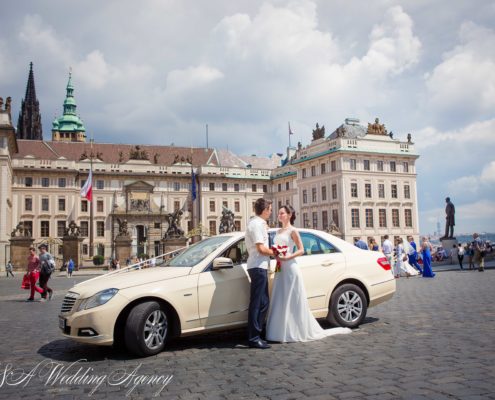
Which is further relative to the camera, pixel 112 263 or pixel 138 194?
pixel 138 194

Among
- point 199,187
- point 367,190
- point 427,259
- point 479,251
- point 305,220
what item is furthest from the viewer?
point 199,187

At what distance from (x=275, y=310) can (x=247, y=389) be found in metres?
2.39

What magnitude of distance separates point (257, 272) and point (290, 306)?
0.74 metres

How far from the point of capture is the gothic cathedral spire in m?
91.3

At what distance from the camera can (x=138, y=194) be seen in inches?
2726

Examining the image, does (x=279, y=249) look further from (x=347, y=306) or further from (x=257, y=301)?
(x=347, y=306)

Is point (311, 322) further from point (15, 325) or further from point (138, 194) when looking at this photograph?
point (138, 194)

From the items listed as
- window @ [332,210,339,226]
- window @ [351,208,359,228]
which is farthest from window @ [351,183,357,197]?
window @ [332,210,339,226]

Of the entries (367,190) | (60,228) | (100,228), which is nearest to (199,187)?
(100,228)

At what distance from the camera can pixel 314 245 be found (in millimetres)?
7969

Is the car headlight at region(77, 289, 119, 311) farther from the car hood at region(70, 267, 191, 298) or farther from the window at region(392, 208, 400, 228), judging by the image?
the window at region(392, 208, 400, 228)

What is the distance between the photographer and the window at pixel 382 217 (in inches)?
2388

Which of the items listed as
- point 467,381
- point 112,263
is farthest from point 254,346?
point 112,263

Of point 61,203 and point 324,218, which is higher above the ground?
point 61,203
